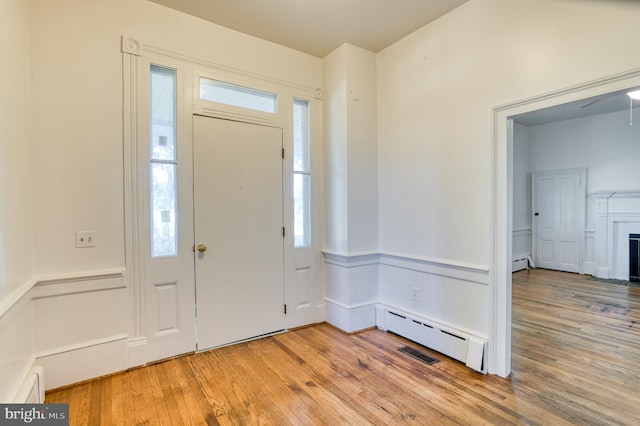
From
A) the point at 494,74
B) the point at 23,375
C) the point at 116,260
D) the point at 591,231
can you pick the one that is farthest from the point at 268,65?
the point at 591,231

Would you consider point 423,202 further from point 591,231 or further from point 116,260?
point 591,231

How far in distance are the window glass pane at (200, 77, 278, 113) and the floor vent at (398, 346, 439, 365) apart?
2.62 metres

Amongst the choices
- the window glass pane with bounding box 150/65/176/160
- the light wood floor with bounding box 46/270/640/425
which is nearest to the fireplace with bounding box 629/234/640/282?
the light wood floor with bounding box 46/270/640/425

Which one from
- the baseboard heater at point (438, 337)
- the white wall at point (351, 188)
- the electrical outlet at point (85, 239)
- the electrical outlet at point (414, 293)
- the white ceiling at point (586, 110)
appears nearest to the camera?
the electrical outlet at point (85, 239)

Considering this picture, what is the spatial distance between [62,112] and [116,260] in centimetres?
113

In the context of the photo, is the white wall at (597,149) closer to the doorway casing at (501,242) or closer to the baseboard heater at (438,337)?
the doorway casing at (501,242)

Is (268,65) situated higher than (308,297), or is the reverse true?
(268,65)

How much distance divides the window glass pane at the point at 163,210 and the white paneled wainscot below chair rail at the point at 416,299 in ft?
5.18

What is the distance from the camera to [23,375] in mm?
1891

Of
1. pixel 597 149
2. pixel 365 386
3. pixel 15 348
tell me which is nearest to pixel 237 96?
pixel 15 348

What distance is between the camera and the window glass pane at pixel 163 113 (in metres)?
2.59

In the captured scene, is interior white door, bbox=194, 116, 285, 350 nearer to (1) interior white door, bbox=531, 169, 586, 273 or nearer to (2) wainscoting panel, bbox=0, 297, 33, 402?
(2) wainscoting panel, bbox=0, 297, 33, 402

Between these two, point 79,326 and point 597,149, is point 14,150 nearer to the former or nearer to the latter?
point 79,326

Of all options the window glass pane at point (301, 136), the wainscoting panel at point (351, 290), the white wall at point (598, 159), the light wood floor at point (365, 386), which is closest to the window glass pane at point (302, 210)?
the window glass pane at point (301, 136)
